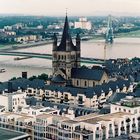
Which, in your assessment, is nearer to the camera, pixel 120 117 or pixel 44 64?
pixel 120 117

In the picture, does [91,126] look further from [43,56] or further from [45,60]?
[43,56]

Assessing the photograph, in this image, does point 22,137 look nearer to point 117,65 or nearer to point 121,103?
point 121,103

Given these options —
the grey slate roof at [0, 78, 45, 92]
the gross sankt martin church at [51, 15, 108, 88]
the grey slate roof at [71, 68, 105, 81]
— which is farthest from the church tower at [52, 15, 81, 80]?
the grey slate roof at [0, 78, 45, 92]

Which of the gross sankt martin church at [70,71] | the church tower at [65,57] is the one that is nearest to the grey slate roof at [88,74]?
the gross sankt martin church at [70,71]

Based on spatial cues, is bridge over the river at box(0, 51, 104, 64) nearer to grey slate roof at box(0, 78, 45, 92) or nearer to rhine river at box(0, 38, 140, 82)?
rhine river at box(0, 38, 140, 82)

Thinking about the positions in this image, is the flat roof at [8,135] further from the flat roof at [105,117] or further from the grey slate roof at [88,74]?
the grey slate roof at [88,74]

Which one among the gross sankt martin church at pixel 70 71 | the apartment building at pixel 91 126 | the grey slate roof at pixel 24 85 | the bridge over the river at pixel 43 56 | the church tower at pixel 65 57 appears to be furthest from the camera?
the bridge over the river at pixel 43 56

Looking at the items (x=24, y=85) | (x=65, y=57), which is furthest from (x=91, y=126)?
(x=65, y=57)

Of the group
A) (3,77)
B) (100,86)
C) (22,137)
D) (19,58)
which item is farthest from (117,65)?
(22,137)
